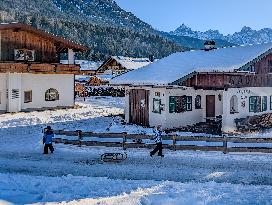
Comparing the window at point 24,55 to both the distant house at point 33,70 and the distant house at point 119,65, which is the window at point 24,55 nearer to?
the distant house at point 33,70

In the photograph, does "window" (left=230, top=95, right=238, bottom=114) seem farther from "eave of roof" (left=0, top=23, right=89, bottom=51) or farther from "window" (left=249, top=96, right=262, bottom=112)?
"eave of roof" (left=0, top=23, right=89, bottom=51)

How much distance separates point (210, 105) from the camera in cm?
3042

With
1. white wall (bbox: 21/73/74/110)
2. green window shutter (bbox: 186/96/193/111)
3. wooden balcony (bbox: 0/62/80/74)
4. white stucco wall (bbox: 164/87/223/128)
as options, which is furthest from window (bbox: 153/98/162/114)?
white wall (bbox: 21/73/74/110)

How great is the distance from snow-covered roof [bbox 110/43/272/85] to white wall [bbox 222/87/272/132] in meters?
1.99

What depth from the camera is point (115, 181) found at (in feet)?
50.4

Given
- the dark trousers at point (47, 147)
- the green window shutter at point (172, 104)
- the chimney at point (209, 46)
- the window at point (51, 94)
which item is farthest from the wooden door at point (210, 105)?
the window at point (51, 94)

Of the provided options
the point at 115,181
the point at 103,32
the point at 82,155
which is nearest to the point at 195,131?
the point at 82,155

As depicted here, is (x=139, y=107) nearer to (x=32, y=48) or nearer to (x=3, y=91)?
(x=3, y=91)

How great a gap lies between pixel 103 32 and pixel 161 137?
146610mm

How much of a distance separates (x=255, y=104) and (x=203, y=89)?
4.69 m

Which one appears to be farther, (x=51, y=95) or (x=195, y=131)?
(x=51, y=95)

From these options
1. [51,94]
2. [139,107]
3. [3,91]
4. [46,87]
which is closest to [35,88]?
[46,87]

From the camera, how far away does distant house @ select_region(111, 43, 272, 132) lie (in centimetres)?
2692

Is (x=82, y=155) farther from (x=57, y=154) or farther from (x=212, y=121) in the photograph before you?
(x=212, y=121)
